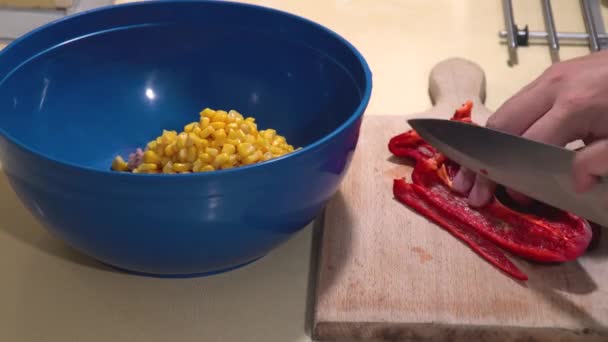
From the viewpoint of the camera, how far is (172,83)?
1.13 metres

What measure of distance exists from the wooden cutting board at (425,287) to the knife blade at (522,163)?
3.3 inches

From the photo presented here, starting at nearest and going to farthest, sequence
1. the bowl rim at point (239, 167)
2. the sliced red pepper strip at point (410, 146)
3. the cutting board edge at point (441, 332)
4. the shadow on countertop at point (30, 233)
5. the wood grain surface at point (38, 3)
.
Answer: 1. the bowl rim at point (239, 167)
2. the cutting board edge at point (441, 332)
3. the shadow on countertop at point (30, 233)
4. the sliced red pepper strip at point (410, 146)
5. the wood grain surface at point (38, 3)

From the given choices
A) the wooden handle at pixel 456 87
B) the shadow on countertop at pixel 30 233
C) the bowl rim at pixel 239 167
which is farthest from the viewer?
the wooden handle at pixel 456 87

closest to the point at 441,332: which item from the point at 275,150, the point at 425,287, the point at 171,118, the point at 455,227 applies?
the point at 425,287

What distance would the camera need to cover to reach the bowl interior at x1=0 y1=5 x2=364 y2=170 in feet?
3.29

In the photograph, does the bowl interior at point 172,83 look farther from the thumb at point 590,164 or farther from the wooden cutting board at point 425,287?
the thumb at point 590,164

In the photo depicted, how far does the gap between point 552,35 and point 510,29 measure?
0.29ft

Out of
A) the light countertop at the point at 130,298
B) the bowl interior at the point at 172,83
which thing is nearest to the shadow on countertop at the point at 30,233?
the light countertop at the point at 130,298

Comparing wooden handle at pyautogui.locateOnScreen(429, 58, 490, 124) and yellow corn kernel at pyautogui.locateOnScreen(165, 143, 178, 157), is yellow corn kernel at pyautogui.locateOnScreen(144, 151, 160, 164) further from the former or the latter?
wooden handle at pyautogui.locateOnScreen(429, 58, 490, 124)

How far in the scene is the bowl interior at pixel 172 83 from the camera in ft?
3.29

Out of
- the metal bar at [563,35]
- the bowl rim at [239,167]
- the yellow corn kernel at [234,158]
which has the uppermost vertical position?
the bowl rim at [239,167]

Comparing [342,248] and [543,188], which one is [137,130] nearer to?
[342,248]

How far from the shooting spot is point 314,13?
5.36 feet

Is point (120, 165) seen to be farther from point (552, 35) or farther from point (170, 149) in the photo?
point (552, 35)
